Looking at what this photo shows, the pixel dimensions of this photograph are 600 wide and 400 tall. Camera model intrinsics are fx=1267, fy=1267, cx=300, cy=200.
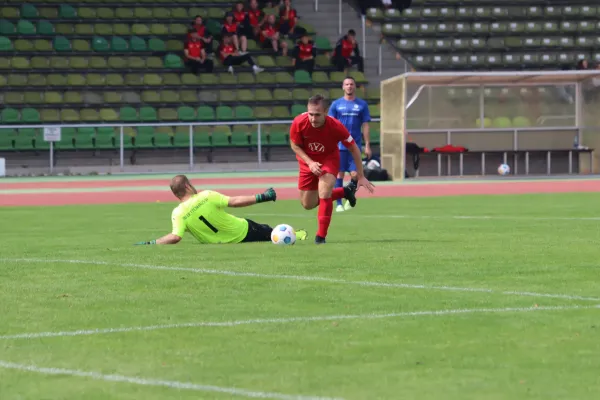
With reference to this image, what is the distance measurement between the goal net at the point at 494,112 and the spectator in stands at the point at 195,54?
7.34 meters

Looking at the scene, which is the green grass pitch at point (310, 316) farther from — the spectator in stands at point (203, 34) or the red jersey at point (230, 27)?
the red jersey at point (230, 27)

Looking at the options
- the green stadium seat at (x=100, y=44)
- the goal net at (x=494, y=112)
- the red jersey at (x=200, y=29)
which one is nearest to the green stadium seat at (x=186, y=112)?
the red jersey at (x=200, y=29)

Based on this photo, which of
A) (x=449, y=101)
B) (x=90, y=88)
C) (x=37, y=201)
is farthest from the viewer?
(x=90, y=88)

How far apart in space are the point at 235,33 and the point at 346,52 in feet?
12.6

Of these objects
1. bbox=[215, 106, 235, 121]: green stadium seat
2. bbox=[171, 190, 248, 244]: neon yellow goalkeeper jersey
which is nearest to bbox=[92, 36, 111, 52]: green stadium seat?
bbox=[215, 106, 235, 121]: green stadium seat

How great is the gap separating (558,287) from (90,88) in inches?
1237

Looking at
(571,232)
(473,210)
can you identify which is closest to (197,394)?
(571,232)

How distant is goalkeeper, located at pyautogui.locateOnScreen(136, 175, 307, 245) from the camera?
13.2 m

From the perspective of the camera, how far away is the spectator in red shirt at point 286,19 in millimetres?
41375

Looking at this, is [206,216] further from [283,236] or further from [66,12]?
[66,12]

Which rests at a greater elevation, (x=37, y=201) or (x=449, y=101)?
(x=449, y=101)

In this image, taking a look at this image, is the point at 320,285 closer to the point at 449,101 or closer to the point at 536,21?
the point at 449,101

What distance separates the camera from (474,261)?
37.4 feet

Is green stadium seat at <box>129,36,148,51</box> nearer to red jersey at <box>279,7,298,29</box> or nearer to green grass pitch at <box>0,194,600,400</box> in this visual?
red jersey at <box>279,7,298,29</box>
